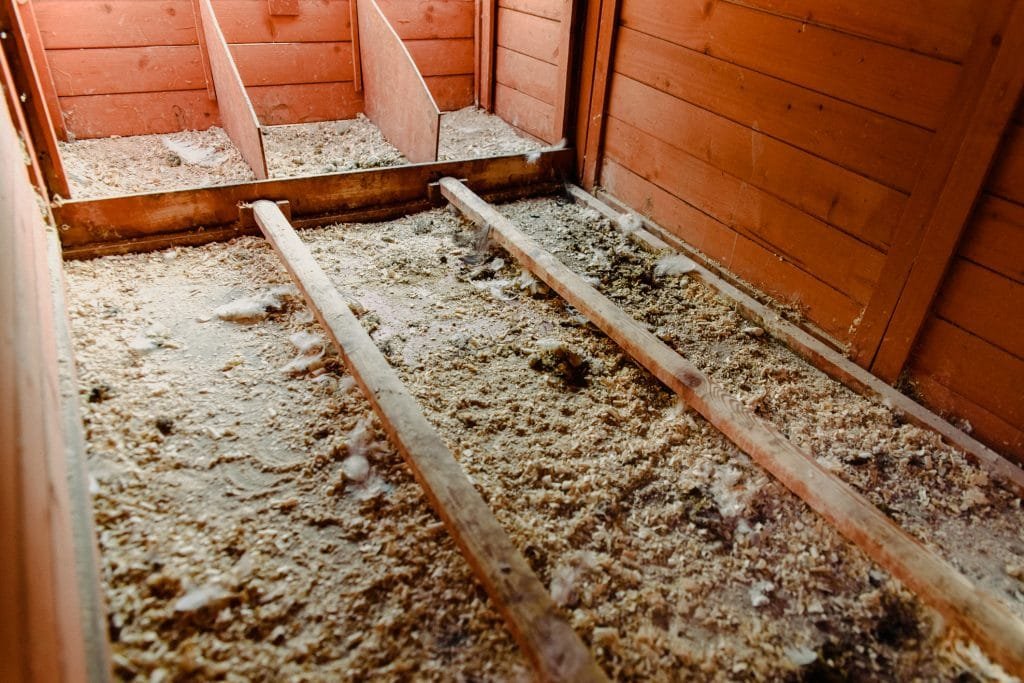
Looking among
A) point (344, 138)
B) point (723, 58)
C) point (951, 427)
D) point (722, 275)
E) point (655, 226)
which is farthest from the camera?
point (344, 138)

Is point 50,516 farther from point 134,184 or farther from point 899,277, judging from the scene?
point 134,184

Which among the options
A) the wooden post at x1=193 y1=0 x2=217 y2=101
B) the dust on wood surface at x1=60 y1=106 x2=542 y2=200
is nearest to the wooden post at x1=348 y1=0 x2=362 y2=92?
the dust on wood surface at x1=60 y1=106 x2=542 y2=200

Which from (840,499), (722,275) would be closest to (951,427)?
(840,499)

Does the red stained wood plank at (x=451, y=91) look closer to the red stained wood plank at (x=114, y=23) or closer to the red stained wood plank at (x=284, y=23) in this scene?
the red stained wood plank at (x=284, y=23)

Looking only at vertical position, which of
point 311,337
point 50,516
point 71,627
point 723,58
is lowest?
point 311,337

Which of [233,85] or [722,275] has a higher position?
[233,85]

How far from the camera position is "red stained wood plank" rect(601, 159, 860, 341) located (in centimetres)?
197

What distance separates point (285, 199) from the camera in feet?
8.25

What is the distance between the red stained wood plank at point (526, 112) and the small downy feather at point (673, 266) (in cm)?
98

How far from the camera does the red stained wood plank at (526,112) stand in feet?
→ 10.8

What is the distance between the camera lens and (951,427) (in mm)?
1680

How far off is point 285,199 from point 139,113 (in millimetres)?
1252

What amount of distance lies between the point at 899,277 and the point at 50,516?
1.87 meters

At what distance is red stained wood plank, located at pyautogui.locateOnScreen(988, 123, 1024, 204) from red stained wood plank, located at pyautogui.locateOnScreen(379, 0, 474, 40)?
9.56 feet
